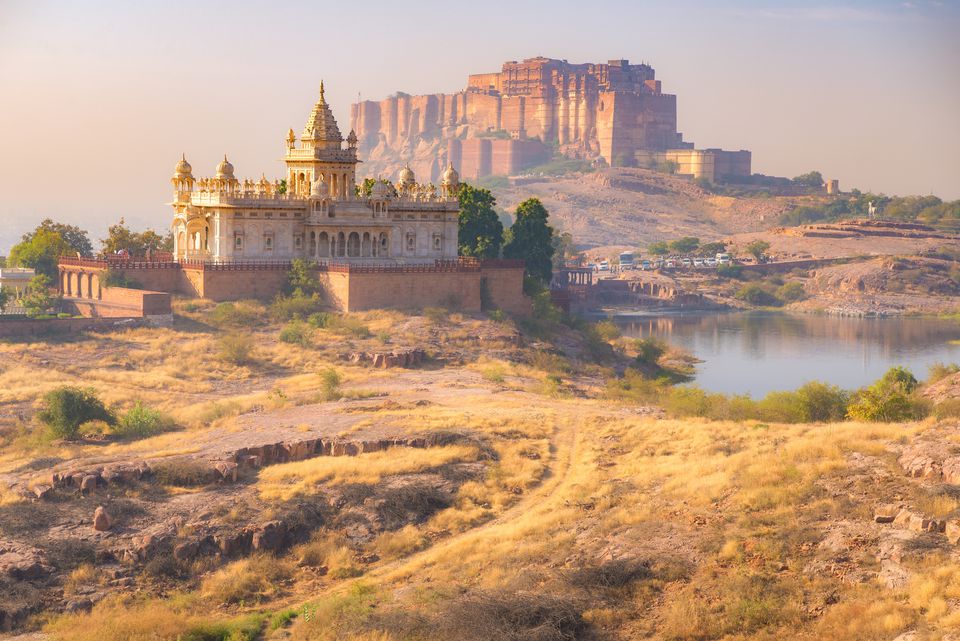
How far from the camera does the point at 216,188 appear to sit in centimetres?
4906

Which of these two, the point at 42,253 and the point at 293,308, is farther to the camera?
the point at 42,253

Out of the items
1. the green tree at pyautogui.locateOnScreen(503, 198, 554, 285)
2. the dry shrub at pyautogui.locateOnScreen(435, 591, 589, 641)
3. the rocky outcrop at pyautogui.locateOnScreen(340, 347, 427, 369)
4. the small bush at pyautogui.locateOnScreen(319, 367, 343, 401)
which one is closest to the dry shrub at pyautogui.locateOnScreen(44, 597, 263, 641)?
the dry shrub at pyautogui.locateOnScreen(435, 591, 589, 641)

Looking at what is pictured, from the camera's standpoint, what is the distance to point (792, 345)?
68875 mm

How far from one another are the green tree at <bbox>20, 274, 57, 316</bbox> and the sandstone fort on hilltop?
11772cm

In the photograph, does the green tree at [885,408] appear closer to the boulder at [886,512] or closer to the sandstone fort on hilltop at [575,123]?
Answer: the boulder at [886,512]

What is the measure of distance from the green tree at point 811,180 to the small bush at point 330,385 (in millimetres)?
139279

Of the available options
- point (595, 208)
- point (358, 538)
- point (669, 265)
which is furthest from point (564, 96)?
point (358, 538)

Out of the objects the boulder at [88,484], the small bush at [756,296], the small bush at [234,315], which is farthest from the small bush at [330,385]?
the small bush at [756,296]

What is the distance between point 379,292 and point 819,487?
Answer: 2796 cm

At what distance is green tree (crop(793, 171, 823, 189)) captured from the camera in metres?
169

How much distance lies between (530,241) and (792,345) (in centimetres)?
1915

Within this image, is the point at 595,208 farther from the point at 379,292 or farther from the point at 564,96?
the point at 379,292

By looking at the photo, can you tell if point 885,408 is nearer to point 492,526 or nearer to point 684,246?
point 492,526

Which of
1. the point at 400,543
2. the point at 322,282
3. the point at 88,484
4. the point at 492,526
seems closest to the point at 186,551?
the point at 88,484
